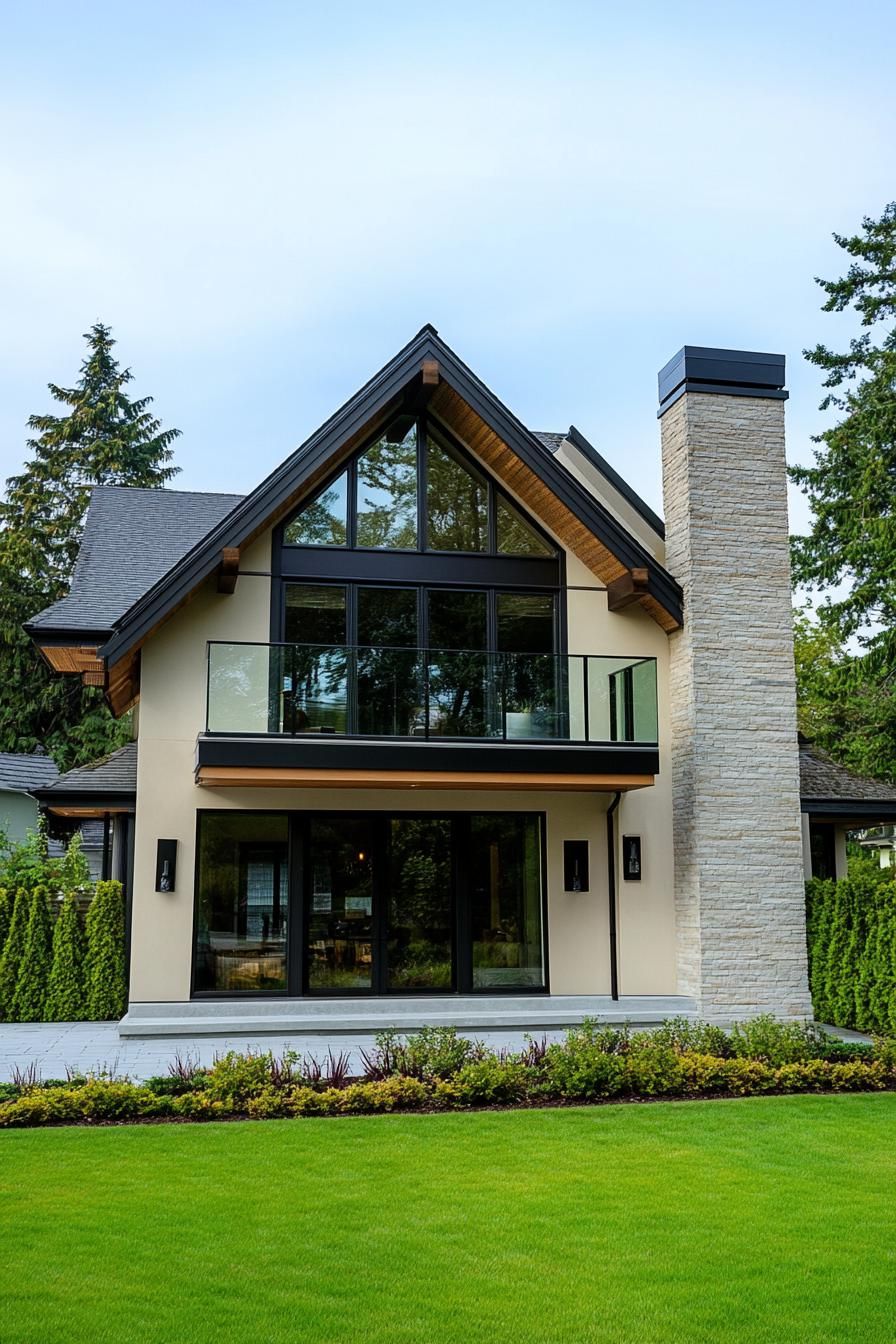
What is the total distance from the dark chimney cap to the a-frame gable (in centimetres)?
202

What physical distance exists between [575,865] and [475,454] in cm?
526

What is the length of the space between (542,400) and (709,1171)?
736 inches

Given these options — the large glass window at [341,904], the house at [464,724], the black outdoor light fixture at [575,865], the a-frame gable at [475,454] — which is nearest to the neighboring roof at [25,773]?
the house at [464,724]

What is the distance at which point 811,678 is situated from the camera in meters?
36.3

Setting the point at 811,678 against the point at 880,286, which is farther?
the point at 811,678

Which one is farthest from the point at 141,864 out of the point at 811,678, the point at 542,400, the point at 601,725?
the point at 811,678

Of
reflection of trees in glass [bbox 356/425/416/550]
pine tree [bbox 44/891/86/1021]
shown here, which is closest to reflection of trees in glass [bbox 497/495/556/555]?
reflection of trees in glass [bbox 356/425/416/550]

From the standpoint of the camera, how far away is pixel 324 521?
14891mm

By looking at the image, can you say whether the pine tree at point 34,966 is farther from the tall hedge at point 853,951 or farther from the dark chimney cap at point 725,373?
the dark chimney cap at point 725,373

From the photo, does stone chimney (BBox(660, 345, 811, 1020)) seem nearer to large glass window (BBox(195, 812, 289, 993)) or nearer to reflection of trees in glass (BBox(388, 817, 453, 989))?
reflection of trees in glass (BBox(388, 817, 453, 989))

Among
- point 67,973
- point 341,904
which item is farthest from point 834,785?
point 67,973

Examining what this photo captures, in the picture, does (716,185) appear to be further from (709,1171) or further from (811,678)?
(811,678)

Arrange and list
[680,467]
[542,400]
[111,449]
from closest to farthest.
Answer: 1. [680,467]
2. [542,400]
3. [111,449]

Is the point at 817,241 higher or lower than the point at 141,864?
higher
